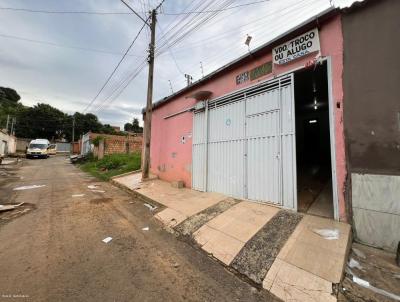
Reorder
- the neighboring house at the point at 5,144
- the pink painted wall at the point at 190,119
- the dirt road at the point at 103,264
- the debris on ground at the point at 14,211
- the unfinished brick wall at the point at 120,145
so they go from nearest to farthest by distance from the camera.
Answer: the dirt road at the point at 103,264 → the pink painted wall at the point at 190,119 → the debris on ground at the point at 14,211 → the unfinished brick wall at the point at 120,145 → the neighboring house at the point at 5,144

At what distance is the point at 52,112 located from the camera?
1875 inches

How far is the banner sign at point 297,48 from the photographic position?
4.38m

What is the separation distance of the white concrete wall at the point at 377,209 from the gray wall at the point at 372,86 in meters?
0.18

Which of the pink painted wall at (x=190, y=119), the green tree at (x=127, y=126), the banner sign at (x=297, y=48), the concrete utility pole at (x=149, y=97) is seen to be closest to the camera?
the pink painted wall at (x=190, y=119)

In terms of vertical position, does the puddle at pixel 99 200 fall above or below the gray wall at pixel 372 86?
below

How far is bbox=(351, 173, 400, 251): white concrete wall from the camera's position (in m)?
3.30

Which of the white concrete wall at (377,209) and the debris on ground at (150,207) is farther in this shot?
the debris on ground at (150,207)

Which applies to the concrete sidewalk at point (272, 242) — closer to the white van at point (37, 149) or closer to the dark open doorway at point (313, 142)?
the dark open doorway at point (313, 142)

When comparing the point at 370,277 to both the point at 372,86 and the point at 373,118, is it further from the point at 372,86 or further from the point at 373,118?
the point at 372,86

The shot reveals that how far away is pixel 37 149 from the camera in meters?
25.5

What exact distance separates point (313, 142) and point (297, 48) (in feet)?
26.6

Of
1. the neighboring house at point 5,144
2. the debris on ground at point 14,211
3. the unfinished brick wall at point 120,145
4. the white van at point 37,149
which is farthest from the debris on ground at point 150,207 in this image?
the neighboring house at point 5,144

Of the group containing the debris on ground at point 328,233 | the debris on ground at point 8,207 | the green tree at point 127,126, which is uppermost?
the green tree at point 127,126

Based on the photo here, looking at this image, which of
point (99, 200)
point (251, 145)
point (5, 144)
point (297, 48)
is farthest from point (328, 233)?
point (5, 144)
